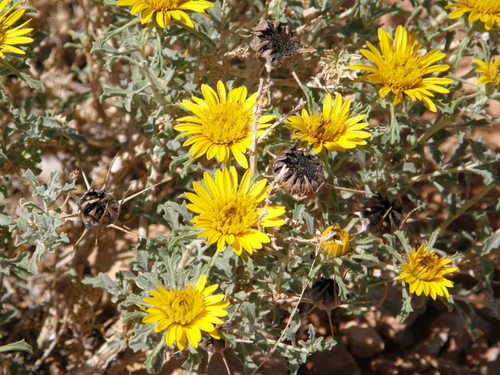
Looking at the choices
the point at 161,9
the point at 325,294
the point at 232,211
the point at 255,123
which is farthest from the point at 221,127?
the point at 325,294

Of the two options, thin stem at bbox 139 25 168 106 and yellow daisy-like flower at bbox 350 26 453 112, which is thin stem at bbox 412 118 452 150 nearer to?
yellow daisy-like flower at bbox 350 26 453 112

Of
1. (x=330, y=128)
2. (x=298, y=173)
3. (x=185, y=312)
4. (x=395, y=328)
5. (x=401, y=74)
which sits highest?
(x=401, y=74)

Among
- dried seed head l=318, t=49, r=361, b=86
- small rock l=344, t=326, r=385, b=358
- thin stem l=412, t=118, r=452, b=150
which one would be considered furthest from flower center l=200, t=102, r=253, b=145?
small rock l=344, t=326, r=385, b=358

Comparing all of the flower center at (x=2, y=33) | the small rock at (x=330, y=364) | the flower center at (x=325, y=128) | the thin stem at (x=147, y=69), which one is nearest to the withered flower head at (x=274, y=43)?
the flower center at (x=325, y=128)

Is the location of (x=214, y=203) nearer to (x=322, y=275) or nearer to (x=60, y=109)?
(x=322, y=275)

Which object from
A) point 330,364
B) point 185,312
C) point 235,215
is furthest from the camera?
point 330,364

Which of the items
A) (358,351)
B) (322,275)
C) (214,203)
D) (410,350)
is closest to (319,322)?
(358,351)

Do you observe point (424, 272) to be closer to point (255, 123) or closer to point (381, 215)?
point (381, 215)
